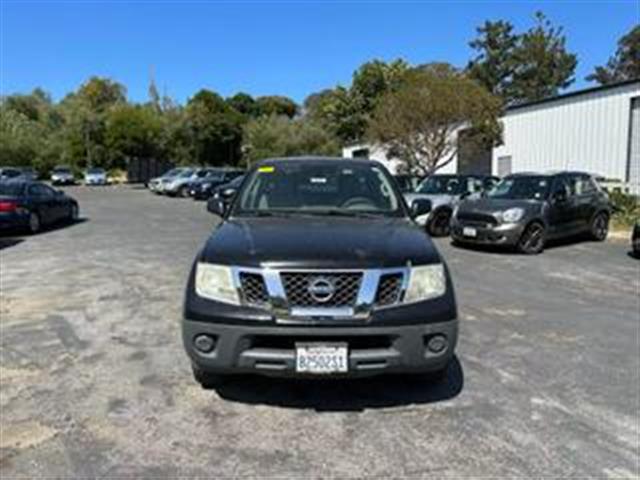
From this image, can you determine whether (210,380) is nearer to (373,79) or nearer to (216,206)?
(216,206)

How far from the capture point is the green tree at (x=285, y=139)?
206ft

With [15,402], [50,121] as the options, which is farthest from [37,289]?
[50,121]

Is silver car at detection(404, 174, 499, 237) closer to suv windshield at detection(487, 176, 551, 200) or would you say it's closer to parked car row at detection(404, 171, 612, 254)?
parked car row at detection(404, 171, 612, 254)

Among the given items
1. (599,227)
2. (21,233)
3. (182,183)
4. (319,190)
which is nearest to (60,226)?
(21,233)

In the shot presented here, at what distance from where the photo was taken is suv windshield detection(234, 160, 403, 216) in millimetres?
6250

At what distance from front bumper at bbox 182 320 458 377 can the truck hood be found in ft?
1.36

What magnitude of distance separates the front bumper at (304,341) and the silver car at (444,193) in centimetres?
1285

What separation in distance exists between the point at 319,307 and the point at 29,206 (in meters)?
16.3

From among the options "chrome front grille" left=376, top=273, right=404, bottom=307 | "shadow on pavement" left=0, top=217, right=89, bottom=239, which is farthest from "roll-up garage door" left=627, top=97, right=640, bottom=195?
"chrome front grille" left=376, top=273, right=404, bottom=307

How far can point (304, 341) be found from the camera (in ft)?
15.3

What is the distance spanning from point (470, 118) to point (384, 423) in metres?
27.0

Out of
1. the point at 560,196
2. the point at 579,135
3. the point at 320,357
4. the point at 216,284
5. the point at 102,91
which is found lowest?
the point at 320,357

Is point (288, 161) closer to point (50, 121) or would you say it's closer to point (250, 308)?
point (250, 308)

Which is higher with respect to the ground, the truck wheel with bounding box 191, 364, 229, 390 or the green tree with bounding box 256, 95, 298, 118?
the green tree with bounding box 256, 95, 298, 118
